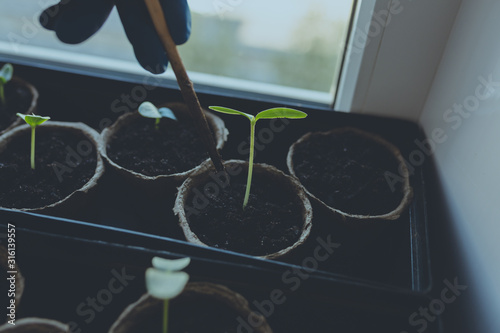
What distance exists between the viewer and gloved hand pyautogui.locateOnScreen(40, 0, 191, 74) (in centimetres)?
71

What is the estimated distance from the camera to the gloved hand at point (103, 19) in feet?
2.32

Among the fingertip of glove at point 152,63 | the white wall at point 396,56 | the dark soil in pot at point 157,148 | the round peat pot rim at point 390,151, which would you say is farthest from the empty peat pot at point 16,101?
the white wall at point 396,56

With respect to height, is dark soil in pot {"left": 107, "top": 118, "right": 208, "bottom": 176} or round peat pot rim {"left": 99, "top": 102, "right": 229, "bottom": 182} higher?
round peat pot rim {"left": 99, "top": 102, "right": 229, "bottom": 182}

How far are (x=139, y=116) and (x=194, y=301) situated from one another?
0.50m

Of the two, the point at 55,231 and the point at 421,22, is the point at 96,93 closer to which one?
the point at 55,231

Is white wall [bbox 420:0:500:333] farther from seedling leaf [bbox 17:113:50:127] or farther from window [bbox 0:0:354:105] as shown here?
seedling leaf [bbox 17:113:50:127]

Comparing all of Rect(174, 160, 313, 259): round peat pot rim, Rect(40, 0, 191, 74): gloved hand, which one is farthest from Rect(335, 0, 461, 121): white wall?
Rect(40, 0, 191, 74): gloved hand

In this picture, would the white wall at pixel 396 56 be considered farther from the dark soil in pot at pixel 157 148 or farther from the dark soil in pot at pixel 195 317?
the dark soil in pot at pixel 195 317

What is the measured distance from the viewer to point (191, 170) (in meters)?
0.80

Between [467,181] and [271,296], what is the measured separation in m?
0.41

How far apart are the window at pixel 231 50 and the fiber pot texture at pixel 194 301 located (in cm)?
60

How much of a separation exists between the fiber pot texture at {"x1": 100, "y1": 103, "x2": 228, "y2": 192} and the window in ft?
0.49

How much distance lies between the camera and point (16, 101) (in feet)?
3.26

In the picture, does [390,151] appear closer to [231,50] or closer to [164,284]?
[231,50]
